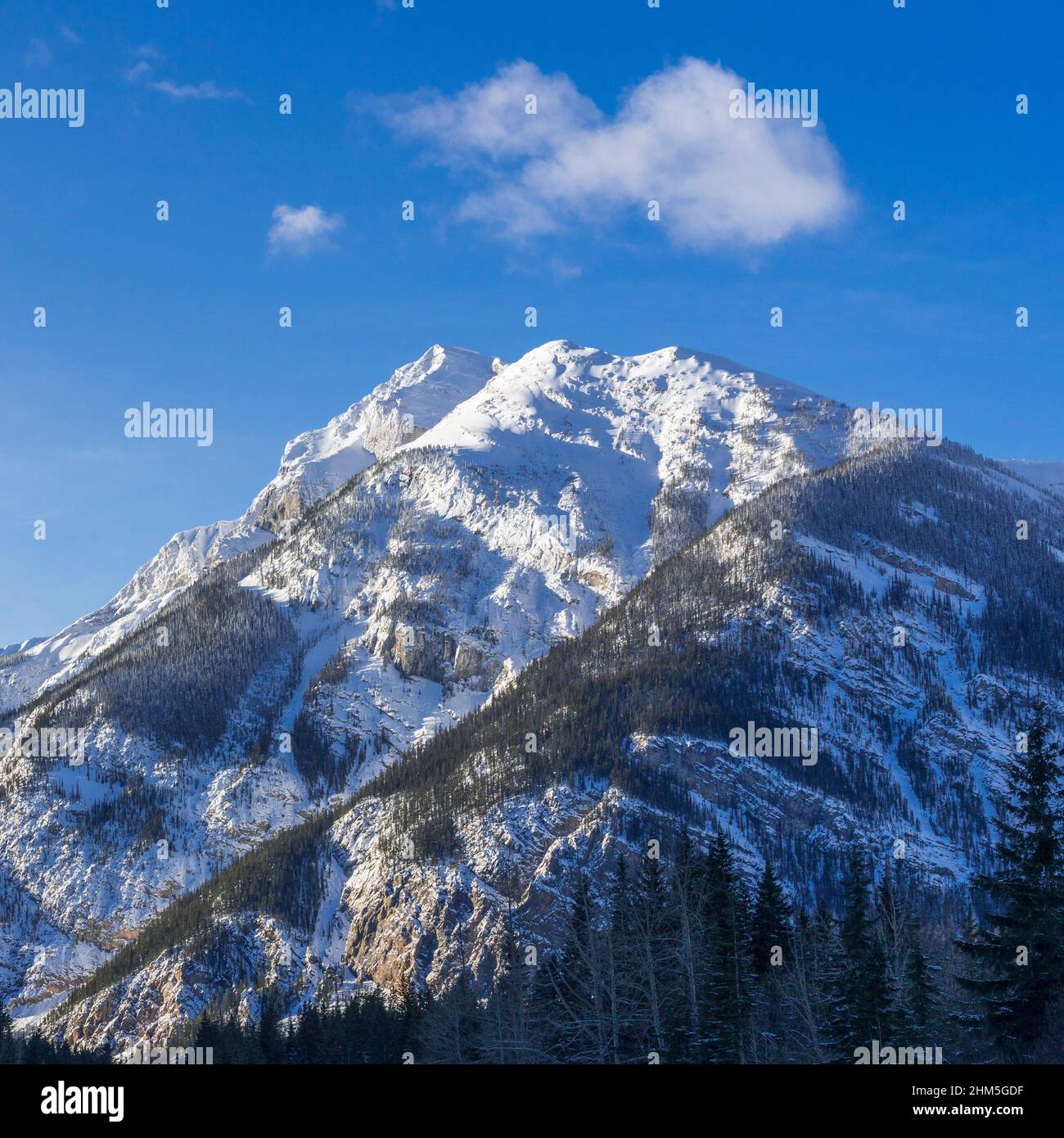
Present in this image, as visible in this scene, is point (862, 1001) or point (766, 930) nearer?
point (862, 1001)

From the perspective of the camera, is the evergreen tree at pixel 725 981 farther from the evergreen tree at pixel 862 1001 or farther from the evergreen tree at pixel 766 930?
the evergreen tree at pixel 862 1001

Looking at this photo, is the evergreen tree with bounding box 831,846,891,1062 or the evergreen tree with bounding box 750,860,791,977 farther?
the evergreen tree with bounding box 750,860,791,977

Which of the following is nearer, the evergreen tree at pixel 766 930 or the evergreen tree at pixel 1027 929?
the evergreen tree at pixel 1027 929

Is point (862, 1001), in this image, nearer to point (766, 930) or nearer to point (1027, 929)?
point (1027, 929)

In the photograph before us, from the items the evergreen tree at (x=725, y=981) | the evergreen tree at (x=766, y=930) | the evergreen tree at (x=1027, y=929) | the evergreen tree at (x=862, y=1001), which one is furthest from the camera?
the evergreen tree at (x=766, y=930)

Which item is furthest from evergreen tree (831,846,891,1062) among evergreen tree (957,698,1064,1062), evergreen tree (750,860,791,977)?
evergreen tree (750,860,791,977)

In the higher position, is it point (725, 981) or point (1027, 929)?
point (1027, 929)

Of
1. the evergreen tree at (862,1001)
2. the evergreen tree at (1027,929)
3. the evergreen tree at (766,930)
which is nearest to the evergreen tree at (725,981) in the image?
the evergreen tree at (766,930)

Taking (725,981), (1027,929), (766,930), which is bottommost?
(725,981)

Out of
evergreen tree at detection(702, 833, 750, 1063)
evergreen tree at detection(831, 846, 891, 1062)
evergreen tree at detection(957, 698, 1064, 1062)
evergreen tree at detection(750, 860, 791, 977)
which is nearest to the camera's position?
evergreen tree at detection(957, 698, 1064, 1062)

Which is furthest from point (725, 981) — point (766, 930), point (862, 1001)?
point (766, 930)

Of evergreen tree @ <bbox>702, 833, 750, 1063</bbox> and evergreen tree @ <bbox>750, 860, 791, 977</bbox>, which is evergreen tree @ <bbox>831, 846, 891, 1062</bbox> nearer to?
evergreen tree @ <bbox>702, 833, 750, 1063</bbox>
